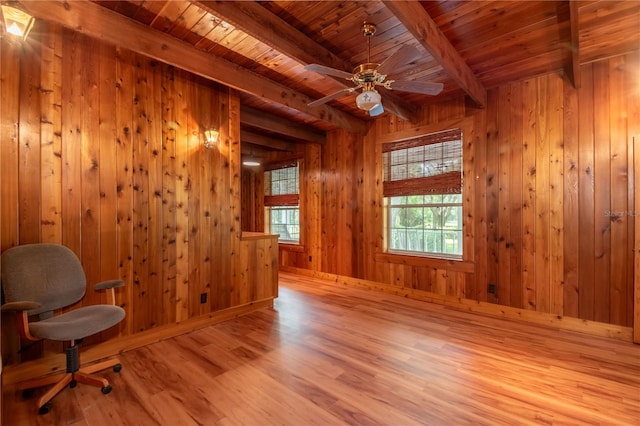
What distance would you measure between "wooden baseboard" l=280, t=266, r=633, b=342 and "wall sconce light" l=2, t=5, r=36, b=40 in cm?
467

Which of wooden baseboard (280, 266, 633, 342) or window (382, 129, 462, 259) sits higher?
window (382, 129, 462, 259)

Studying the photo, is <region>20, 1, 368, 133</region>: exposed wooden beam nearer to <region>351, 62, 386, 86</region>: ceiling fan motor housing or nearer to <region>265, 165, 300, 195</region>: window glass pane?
<region>351, 62, 386, 86</region>: ceiling fan motor housing

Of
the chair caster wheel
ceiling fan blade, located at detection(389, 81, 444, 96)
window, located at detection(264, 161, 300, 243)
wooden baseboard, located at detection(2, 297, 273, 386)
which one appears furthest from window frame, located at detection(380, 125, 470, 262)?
the chair caster wheel

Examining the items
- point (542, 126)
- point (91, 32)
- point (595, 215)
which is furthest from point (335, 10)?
point (595, 215)

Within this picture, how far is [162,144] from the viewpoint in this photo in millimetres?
2920

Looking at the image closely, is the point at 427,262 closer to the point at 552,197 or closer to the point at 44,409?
the point at 552,197

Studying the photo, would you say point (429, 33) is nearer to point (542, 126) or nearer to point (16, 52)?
point (542, 126)

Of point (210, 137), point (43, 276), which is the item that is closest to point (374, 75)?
point (210, 137)

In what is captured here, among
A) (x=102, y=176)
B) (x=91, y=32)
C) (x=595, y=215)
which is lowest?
(x=595, y=215)

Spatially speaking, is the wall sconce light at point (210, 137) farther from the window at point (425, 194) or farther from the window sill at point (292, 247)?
the window sill at point (292, 247)

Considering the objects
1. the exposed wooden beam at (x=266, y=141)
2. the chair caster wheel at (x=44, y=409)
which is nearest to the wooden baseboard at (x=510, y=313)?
the exposed wooden beam at (x=266, y=141)

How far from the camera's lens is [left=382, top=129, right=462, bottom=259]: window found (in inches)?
157

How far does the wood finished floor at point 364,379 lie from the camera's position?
1.80m

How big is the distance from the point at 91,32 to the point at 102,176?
3.69ft
